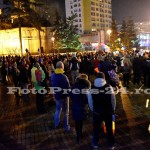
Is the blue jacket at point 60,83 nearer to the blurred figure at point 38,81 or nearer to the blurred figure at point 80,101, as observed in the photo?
the blurred figure at point 80,101

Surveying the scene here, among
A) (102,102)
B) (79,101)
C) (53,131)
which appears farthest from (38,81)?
(102,102)

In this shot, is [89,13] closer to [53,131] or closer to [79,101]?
[53,131]

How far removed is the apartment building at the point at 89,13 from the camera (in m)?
117

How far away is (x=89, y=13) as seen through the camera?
120375 mm

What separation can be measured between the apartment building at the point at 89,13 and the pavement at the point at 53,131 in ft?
334

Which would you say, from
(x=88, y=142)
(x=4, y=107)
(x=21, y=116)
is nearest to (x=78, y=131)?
(x=88, y=142)

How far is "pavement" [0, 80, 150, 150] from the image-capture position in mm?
7148

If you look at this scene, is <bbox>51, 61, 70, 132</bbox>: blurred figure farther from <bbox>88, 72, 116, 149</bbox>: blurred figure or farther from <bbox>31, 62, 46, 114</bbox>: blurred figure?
<bbox>31, 62, 46, 114</bbox>: blurred figure

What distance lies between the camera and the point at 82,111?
286 inches

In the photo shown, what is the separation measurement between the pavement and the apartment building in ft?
334

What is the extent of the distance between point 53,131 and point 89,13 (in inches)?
4549

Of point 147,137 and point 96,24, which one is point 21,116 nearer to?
point 147,137

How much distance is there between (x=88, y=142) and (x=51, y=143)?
37.8 inches

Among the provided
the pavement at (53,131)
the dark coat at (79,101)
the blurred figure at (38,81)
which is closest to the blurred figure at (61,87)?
the pavement at (53,131)
